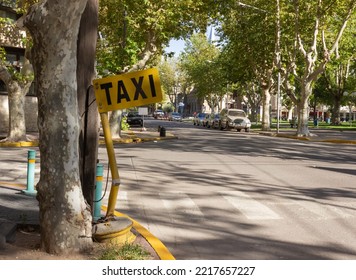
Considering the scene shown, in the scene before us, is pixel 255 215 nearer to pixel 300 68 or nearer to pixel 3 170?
pixel 3 170

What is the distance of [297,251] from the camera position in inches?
232

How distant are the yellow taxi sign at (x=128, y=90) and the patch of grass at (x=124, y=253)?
59.9 inches

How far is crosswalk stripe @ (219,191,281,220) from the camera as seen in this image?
25.5ft

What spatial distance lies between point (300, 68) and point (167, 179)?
34852mm

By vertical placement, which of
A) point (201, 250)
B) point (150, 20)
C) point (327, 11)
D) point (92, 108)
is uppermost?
point (327, 11)

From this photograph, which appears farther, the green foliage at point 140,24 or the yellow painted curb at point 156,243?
the green foliage at point 140,24

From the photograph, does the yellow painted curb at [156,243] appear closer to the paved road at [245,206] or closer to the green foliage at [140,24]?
the paved road at [245,206]

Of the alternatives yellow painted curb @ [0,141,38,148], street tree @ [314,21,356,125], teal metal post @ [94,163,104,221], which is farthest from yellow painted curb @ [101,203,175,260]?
street tree @ [314,21,356,125]

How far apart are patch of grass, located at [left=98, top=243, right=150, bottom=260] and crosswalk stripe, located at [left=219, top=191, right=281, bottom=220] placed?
2700 mm

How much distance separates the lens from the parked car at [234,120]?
41.5 meters

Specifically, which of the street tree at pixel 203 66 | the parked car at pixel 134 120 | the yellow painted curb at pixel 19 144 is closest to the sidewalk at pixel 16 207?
the yellow painted curb at pixel 19 144

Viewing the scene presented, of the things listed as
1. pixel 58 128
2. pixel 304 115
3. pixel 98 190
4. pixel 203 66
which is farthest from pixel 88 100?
pixel 203 66

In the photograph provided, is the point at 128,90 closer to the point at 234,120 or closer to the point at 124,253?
the point at 124,253

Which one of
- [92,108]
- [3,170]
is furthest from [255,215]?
[3,170]
